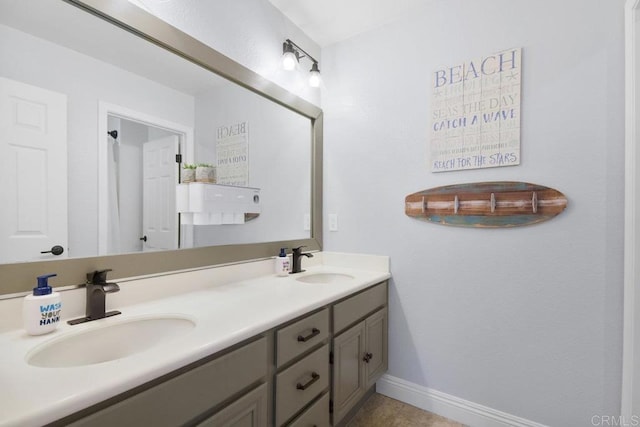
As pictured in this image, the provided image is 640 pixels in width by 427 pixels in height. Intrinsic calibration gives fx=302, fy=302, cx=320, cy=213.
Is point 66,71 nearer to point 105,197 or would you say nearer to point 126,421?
point 105,197

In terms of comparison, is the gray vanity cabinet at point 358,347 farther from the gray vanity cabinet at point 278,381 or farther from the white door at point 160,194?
the white door at point 160,194

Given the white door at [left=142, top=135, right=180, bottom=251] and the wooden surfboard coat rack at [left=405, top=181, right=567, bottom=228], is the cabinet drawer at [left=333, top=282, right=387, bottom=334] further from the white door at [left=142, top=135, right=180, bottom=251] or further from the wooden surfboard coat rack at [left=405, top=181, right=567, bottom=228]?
the white door at [left=142, top=135, right=180, bottom=251]

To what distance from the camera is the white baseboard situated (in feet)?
5.30

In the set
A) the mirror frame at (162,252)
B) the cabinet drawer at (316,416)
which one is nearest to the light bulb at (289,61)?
the mirror frame at (162,252)

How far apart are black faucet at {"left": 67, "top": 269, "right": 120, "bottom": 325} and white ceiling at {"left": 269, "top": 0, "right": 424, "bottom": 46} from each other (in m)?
1.79

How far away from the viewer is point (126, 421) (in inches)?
27.0

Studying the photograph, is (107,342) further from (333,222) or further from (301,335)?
(333,222)

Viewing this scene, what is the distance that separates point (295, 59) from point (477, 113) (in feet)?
3.75

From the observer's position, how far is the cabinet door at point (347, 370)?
145 cm

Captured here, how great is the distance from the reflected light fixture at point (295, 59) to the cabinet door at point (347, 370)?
5.21 feet

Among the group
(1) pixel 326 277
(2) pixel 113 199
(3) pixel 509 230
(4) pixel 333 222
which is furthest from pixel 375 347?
(2) pixel 113 199

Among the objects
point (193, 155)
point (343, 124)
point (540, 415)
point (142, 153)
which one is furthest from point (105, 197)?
point (540, 415)

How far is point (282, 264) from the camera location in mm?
1824

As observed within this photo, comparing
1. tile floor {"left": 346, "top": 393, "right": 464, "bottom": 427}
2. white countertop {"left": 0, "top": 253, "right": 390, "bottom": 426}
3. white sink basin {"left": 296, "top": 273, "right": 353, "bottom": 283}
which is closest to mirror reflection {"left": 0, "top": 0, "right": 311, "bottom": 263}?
white countertop {"left": 0, "top": 253, "right": 390, "bottom": 426}
